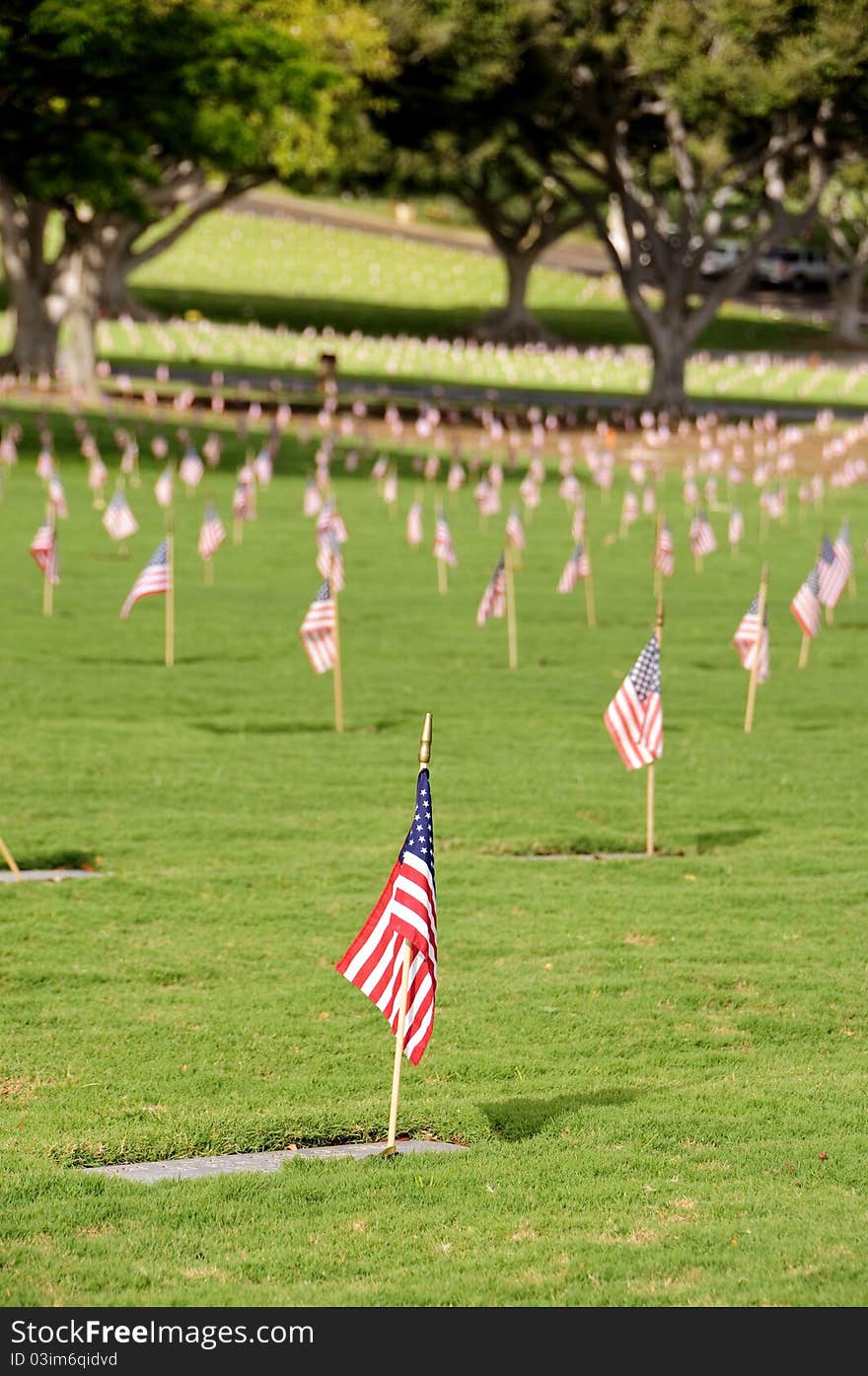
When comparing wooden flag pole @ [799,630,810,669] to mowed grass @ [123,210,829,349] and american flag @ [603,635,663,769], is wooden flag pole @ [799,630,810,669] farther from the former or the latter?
mowed grass @ [123,210,829,349]

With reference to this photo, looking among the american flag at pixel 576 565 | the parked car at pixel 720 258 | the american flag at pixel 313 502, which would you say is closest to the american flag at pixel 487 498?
the american flag at pixel 313 502

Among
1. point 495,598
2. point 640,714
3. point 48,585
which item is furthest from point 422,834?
point 48,585

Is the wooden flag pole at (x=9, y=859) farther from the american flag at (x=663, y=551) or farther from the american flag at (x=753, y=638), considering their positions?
the american flag at (x=663, y=551)

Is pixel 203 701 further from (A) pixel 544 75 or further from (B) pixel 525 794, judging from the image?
(A) pixel 544 75

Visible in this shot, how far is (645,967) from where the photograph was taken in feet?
41.8

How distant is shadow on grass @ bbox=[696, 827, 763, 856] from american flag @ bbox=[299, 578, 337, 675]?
162 inches

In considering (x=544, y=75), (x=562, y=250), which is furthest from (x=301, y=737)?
(x=562, y=250)

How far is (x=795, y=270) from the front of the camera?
10131 cm

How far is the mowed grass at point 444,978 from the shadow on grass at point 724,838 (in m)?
0.06

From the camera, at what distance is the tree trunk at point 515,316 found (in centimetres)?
8094

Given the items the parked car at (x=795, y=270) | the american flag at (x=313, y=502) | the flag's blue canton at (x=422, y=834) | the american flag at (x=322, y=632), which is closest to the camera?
the flag's blue canton at (x=422, y=834)

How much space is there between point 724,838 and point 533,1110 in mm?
6134

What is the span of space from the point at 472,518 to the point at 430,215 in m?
82.0

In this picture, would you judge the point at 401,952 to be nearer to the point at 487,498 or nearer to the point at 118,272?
the point at 487,498
